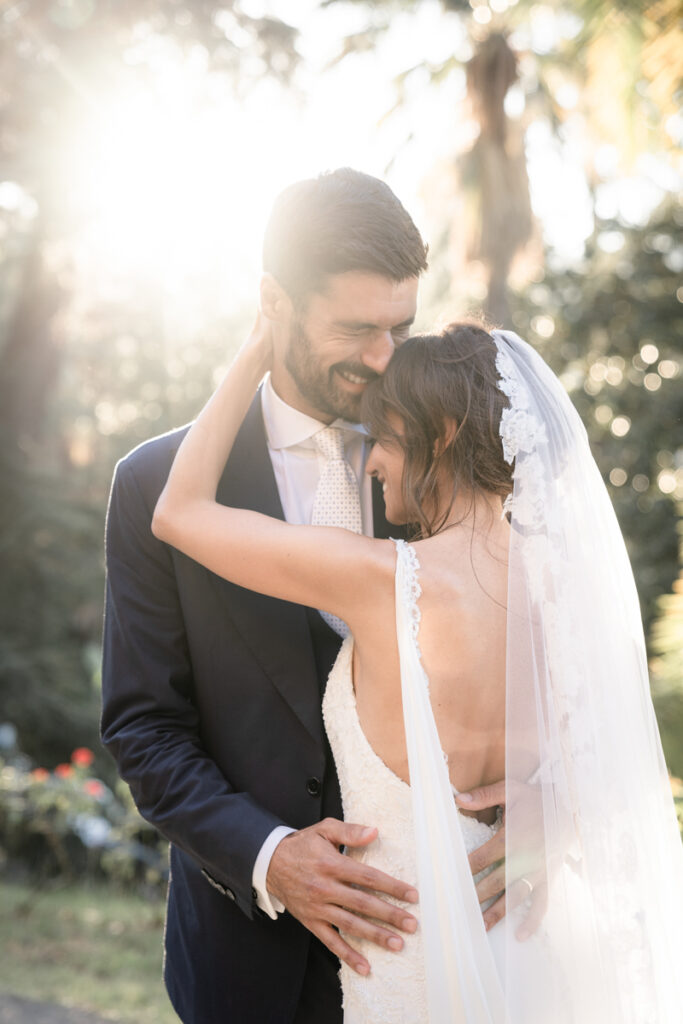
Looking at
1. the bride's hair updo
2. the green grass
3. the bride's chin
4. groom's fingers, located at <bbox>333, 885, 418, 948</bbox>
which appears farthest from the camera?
the green grass

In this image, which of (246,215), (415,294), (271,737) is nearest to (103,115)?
(246,215)

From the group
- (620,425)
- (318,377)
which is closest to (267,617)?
(318,377)

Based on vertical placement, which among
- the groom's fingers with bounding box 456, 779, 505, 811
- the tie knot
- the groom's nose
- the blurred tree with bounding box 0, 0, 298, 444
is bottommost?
the groom's fingers with bounding box 456, 779, 505, 811

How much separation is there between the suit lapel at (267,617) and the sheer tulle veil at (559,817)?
0.49m

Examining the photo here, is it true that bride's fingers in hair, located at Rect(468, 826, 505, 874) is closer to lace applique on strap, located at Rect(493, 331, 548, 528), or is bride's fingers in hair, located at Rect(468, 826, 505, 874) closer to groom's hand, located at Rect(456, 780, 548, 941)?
groom's hand, located at Rect(456, 780, 548, 941)

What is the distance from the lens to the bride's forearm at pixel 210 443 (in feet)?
7.61

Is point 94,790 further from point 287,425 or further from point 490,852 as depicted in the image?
point 490,852

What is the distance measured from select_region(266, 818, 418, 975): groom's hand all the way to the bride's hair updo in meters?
0.72

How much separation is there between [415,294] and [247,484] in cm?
72

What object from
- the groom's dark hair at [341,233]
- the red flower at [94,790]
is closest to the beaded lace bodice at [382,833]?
the groom's dark hair at [341,233]

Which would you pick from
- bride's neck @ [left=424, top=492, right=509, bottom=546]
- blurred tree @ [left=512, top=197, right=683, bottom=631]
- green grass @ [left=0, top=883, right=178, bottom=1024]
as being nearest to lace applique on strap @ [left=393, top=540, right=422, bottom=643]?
bride's neck @ [left=424, top=492, right=509, bottom=546]

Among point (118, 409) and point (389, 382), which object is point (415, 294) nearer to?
point (389, 382)

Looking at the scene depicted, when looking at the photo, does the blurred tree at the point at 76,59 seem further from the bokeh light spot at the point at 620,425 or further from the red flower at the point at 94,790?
the bokeh light spot at the point at 620,425

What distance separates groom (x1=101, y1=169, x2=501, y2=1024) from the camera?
2342 millimetres
